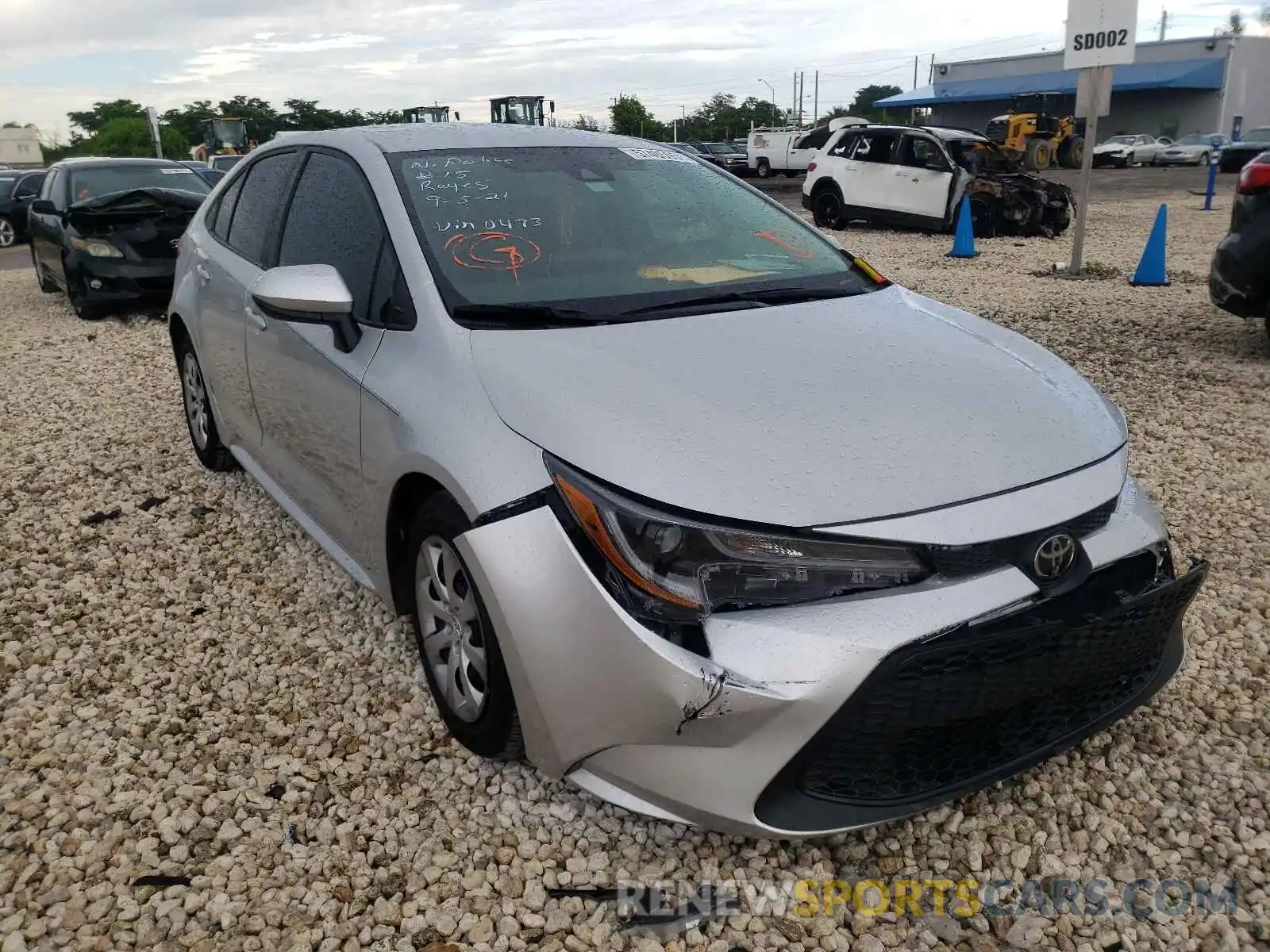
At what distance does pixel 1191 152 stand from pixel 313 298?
40.9 m

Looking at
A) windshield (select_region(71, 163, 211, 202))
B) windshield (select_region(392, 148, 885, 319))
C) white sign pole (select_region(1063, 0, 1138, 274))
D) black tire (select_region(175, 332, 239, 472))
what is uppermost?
white sign pole (select_region(1063, 0, 1138, 274))

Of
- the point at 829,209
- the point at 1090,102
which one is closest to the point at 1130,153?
the point at 829,209

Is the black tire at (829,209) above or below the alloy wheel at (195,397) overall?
above

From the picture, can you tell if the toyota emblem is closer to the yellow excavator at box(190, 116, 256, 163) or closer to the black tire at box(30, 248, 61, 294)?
the black tire at box(30, 248, 61, 294)

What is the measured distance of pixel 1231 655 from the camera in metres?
3.05

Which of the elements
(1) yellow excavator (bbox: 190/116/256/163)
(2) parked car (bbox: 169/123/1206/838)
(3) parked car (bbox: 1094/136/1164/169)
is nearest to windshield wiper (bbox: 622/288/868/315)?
(2) parked car (bbox: 169/123/1206/838)

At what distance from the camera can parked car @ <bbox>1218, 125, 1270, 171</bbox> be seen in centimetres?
2705

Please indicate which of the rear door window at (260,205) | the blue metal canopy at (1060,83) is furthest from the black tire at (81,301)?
the blue metal canopy at (1060,83)

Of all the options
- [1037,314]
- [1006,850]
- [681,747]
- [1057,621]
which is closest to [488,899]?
[681,747]

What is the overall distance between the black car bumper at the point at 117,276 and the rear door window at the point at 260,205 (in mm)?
5651

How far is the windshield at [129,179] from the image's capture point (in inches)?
388

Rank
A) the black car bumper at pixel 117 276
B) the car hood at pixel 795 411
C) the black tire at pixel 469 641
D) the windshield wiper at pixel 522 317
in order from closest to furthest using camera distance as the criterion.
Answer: the car hood at pixel 795 411 → the black tire at pixel 469 641 → the windshield wiper at pixel 522 317 → the black car bumper at pixel 117 276

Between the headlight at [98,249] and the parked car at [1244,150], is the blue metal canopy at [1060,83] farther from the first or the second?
the headlight at [98,249]

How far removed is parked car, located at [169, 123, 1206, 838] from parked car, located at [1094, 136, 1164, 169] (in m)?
39.7
